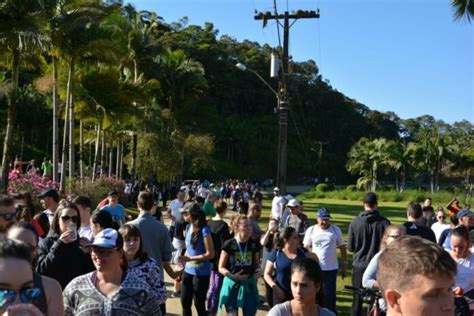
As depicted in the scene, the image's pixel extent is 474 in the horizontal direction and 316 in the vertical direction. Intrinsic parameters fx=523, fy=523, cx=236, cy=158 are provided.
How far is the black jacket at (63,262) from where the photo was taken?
14.0 feet

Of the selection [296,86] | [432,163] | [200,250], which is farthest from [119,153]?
[296,86]

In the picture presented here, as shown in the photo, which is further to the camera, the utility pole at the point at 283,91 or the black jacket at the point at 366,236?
the utility pole at the point at 283,91

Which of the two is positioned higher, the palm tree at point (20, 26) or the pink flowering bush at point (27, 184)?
the palm tree at point (20, 26)

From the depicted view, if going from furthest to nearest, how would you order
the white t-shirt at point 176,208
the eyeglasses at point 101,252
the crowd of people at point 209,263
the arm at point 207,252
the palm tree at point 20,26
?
1. the palm tree at point 20,26
2. the white t-shirt at point 176,208
3. the arm at point 207,252
4. the eyeglasses at point 101,252
5. the crowd of people at point 209,263

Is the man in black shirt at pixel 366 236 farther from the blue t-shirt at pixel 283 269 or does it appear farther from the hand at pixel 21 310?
the hand at pixel 21 310

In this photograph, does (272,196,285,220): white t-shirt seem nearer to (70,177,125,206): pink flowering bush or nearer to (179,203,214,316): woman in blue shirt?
(179,203,214,316): woman in blue shirt

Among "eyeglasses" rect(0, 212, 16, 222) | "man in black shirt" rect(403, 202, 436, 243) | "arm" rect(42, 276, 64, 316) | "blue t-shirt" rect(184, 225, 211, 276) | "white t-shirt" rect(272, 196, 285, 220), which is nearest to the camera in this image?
"arm" rect(42, 276, 64, 316)

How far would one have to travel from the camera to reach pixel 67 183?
23.8 meters

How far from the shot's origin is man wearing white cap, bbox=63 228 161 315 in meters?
3.17

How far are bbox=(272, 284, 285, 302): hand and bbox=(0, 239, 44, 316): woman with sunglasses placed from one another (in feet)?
11.7

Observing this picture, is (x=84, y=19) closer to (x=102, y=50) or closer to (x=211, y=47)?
(x=102, y=50)

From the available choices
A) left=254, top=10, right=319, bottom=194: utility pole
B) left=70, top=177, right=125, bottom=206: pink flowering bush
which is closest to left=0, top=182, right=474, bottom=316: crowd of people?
left=254, top=10, right=319, bottom=194: utility pole

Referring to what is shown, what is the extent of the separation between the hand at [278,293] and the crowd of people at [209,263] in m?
0.01

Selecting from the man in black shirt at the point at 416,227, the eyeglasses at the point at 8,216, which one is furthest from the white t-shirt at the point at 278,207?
the eyeglasses at the point at 8,216
